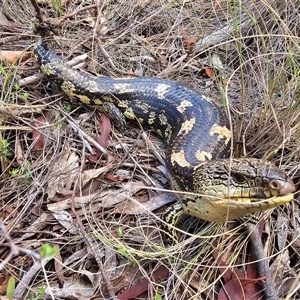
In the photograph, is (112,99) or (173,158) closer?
(173,158)

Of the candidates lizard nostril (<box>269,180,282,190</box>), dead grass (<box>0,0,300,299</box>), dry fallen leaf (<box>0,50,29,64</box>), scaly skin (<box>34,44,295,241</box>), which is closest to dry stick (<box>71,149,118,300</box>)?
dead grass (<box>0,0,300,299</box>)

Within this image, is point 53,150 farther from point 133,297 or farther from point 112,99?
point 133,297

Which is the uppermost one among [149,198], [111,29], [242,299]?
[111,29]

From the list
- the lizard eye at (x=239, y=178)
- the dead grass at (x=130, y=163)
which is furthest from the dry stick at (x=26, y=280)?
the lizard eye at (x=239, y=178)

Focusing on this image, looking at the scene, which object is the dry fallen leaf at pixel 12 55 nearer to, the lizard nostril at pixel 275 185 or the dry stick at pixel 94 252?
the dry stick at pixel 94 252

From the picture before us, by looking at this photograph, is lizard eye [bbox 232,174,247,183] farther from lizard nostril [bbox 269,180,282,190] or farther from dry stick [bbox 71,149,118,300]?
dry stick [bbox 71,149,118,300]

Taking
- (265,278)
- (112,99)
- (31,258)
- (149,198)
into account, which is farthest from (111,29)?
(265,278)
